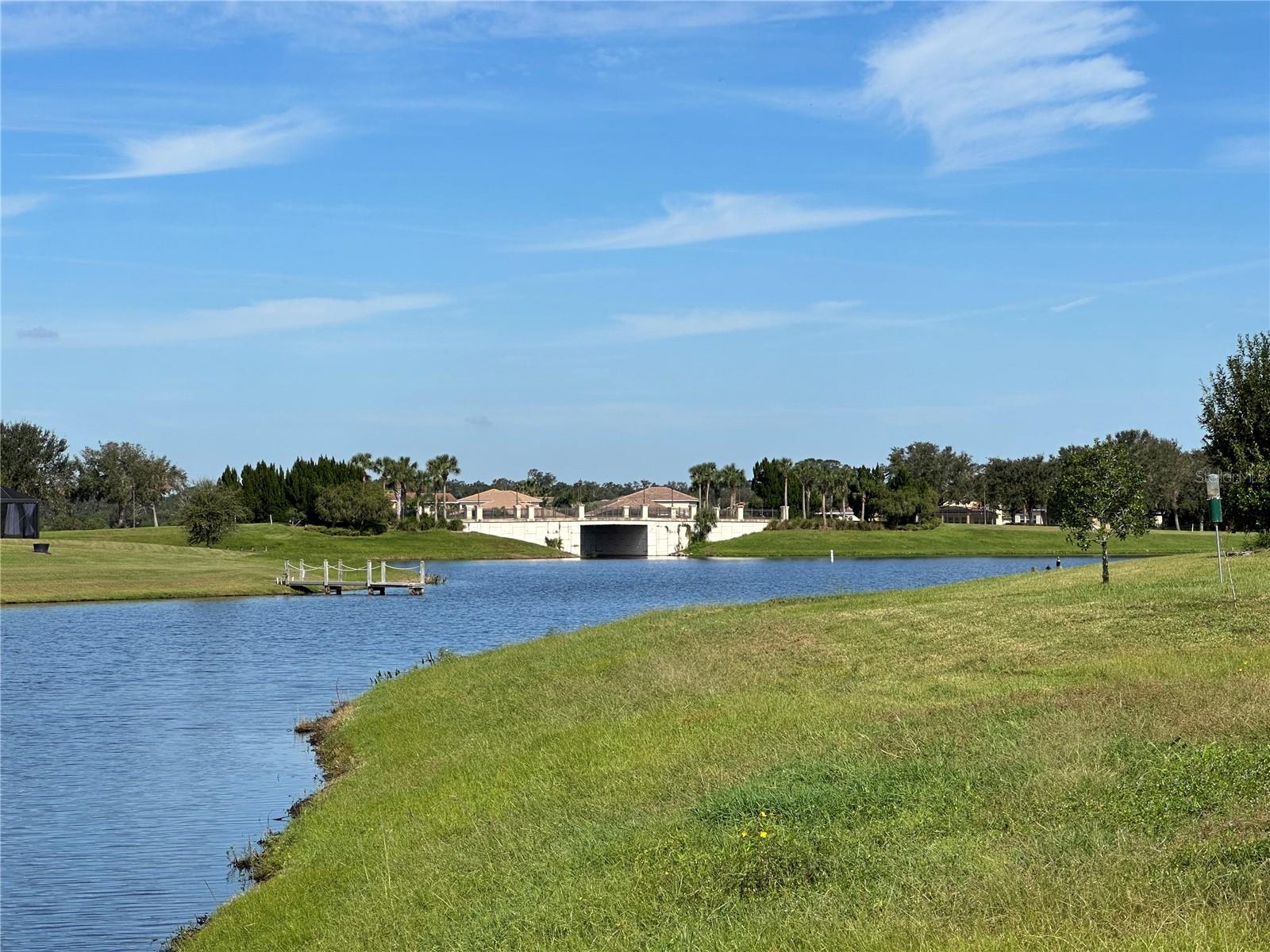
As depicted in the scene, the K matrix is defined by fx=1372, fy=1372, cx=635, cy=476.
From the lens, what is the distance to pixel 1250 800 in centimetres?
1209

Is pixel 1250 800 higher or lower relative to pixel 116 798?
higher

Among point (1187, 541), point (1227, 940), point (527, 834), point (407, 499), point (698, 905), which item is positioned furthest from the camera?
point (407, 499)

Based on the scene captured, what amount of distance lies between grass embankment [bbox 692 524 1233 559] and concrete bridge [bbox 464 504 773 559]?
138 inches

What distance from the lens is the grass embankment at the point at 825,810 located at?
33.5ft

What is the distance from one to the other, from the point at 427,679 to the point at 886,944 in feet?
79.9

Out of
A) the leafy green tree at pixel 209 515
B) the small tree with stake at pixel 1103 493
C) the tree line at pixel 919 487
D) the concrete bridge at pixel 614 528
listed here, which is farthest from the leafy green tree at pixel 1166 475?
the small tree with stake at pixel 1103 493

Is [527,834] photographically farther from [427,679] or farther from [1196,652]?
[427,679]

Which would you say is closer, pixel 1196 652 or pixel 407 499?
pixel 1196 652

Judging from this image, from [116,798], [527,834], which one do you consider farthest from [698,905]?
[116,798]

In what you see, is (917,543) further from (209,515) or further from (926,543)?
(209,515)

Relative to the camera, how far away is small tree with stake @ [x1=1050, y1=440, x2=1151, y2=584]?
41.8 metres

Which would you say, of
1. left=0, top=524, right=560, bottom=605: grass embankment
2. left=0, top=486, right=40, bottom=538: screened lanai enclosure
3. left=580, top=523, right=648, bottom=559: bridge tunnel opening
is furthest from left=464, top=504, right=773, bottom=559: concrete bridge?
left=0, top=486, right=40, bottom=538: screened lanai enclosure

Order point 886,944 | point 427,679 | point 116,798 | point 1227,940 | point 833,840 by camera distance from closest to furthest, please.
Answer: point 1227,940, point 886,944, point 833,840, point 116,798, point 427,679

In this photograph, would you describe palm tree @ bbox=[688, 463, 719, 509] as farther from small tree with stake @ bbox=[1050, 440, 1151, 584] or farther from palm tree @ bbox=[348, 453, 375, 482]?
small tree with stake @ bbox=[1050, 440, 1151, 584]
